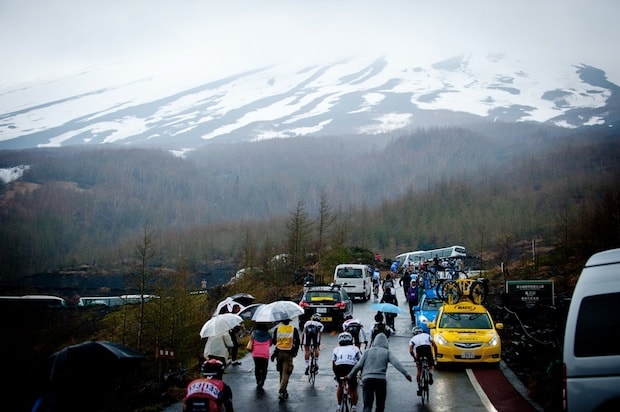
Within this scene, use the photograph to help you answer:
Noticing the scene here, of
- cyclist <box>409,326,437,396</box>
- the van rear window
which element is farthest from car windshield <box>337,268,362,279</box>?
the van rear window

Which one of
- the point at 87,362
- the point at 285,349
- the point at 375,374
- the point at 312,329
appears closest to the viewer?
the point at 87,362

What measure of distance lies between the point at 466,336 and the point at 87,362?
33.8ft

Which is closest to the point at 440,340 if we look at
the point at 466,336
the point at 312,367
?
the point at 466,336

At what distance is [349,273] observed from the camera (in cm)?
3388

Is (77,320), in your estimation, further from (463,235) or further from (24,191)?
(24,191)

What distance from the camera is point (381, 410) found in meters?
9.45

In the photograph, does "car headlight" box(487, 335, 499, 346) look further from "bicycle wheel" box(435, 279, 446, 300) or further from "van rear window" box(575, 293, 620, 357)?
"van rear window" box(575, 293, 620, 357)

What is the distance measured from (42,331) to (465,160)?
497 feet

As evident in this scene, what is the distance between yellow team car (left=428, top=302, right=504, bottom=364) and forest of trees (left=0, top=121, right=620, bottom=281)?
82.2 ft

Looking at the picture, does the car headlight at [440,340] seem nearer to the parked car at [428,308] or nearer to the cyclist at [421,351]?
the cyclist at [421,351]

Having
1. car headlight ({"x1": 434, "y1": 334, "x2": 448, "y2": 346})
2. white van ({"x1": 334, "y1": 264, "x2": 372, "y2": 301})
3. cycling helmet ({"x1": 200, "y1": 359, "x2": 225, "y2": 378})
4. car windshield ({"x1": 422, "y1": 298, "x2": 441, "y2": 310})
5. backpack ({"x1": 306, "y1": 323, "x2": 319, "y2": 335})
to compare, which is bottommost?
white van ({"x1": 334, "y1": 264, "x2": 372, "y2": 301})

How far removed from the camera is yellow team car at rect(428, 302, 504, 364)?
15016 millimetres

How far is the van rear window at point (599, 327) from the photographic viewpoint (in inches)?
274

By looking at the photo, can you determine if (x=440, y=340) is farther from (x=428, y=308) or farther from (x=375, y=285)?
(x=375, y=285)
